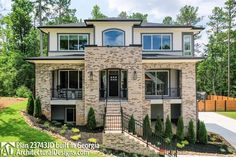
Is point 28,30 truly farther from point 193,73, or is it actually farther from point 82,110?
point 193,73

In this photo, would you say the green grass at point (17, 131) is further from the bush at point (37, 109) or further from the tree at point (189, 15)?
the tree at point (189, 15)

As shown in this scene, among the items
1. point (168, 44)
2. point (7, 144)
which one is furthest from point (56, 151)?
point (168, 44)

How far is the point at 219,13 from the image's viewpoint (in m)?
52.0

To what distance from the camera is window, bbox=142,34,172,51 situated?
25156 millimetres

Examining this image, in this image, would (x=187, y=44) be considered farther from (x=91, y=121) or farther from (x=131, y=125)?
(x=91, y=121)

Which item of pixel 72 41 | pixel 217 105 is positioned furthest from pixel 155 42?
pixel 217 105

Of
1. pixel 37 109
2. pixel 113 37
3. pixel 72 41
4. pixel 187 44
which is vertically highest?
pixel 113 37

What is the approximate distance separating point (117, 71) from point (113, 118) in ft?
18.2

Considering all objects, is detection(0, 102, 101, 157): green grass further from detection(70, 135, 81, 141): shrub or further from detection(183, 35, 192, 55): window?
detection(183, 35, 192, 55): window

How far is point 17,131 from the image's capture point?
16578 mm

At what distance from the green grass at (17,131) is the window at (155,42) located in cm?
1177

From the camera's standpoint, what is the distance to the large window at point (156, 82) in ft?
80.0

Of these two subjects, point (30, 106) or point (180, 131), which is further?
point (30, 106)

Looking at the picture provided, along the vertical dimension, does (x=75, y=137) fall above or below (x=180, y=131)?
above
